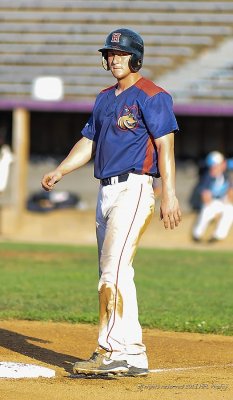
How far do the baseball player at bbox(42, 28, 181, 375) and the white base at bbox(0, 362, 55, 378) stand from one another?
0.64ft

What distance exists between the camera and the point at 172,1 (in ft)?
82.3

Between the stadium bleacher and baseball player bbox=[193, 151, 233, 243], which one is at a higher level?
the stadium bleacher

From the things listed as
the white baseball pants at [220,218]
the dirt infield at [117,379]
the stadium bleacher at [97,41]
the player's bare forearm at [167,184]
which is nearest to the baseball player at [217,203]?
the white baseball pants at [220,218]

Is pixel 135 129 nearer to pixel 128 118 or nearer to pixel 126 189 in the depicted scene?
pixel 128 118

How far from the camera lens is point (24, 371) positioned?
6.43 meters

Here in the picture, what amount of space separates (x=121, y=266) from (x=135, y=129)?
2.82ft

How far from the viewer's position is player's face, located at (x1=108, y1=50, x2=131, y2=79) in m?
6.55

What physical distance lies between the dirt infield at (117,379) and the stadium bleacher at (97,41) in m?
15.6

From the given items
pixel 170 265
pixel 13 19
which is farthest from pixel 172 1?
pixel 170 265

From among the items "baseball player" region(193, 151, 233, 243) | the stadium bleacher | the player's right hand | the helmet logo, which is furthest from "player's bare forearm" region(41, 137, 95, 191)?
the stadium bleacher

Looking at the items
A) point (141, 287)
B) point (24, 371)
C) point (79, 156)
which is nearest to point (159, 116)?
point (79, 156)

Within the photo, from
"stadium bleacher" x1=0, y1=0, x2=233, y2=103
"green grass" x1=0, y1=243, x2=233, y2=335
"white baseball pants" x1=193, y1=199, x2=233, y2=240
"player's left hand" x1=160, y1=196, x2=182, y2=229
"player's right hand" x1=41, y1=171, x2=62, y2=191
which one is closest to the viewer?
"player's left hand" x1=160, y1=196, x2=182, y2=229

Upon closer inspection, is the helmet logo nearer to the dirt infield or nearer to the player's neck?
the player's neck

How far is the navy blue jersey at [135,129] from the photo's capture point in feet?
21.1
